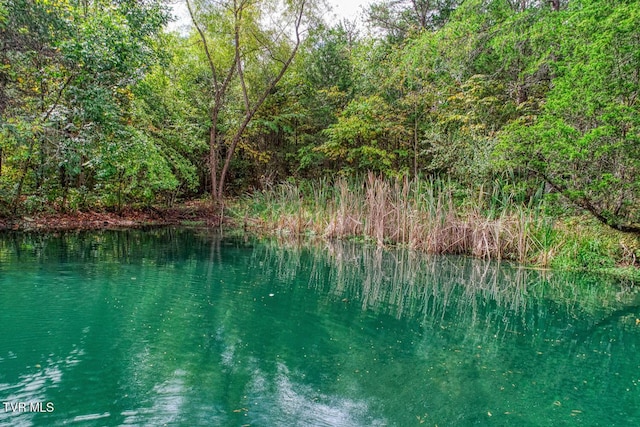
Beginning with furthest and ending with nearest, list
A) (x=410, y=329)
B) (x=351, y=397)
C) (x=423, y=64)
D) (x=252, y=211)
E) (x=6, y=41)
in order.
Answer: (x=252, y=211) → (x=423, y=64) → (x=6, y=41) → (x=410, y=329) → (x=351, y=397)

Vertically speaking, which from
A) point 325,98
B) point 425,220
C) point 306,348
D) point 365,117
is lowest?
point 306,348

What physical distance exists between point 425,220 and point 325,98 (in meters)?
7.02

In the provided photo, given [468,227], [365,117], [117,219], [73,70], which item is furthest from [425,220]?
[117,219]

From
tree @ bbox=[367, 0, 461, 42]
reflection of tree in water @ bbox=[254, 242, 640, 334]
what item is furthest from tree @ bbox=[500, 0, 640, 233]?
tree @ bbox=[367, 0, 461, 42]

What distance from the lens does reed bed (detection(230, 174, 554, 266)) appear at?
6.06 metres

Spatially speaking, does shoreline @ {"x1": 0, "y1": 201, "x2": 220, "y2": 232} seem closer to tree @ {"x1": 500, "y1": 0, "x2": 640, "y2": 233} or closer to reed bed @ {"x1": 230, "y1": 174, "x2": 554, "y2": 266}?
reed bed @ {"x1": 230, "y1": 174, "x2": 554, "y2": 266}

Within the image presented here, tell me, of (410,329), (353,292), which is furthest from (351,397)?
(353,292)

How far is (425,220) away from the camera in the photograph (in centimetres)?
692

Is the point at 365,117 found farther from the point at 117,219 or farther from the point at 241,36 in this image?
the point at 117,219

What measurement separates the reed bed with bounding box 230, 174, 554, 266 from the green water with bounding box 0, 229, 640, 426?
1325 millimetres

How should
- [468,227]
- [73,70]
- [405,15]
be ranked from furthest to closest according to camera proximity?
[405,15] → [468,227] → [73,70]

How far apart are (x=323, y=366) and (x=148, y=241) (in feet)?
Result: 19.6

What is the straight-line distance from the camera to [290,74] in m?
12.9

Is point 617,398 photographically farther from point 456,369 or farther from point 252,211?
point 252,211
